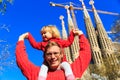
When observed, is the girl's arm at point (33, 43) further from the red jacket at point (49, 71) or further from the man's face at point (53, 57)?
the man's face at point (53, 57)

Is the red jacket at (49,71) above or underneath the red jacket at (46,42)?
underneath

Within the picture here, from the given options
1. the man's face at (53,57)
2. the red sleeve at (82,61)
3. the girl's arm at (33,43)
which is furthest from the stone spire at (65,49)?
the man's face at (53,57)

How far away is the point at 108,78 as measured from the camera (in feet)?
93.2

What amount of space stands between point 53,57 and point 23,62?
13.2 inches

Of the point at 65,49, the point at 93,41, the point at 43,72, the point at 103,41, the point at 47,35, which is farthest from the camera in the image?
the point at 103,41

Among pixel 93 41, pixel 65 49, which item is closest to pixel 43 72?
pixel 65 49

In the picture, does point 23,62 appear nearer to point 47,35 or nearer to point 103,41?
point 47,35

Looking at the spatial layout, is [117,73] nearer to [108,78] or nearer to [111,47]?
[108,78]

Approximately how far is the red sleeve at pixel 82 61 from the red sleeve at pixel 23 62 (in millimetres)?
436

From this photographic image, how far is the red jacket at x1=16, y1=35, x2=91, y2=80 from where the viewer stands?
3176 mm

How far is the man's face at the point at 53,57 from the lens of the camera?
3.19 meters

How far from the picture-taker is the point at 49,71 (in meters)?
3.25

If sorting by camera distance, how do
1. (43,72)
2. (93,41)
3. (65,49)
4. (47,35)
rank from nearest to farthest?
(43,72) < (47,35) < (65,49) < (93,41)

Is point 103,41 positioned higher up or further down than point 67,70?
higher up
